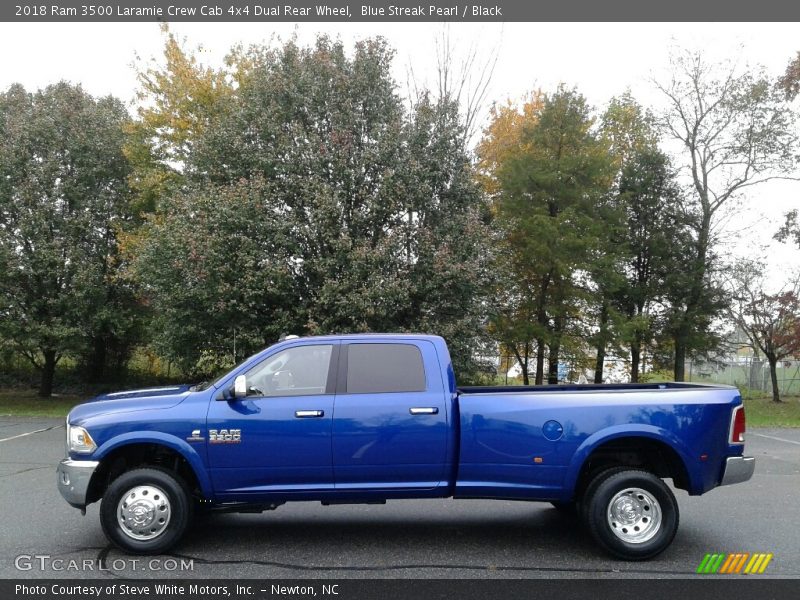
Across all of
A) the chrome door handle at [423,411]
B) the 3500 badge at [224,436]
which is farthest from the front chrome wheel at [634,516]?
the 3500 badge at [224,436]

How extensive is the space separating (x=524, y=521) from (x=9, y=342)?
21.1m

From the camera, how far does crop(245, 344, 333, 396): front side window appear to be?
236 inches

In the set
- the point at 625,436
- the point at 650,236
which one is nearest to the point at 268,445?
the point at 625,436

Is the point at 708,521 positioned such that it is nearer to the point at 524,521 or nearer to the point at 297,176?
the point at 524,521

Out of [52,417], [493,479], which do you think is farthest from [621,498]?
[52,417]

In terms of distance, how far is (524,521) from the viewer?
7.12m

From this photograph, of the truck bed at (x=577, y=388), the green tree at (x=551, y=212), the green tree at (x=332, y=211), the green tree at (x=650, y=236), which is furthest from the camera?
the green tree at (x=650, y=236)

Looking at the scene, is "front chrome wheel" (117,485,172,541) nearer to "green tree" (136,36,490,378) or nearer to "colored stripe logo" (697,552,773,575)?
"colored stripe logo" (697,552,773,575)

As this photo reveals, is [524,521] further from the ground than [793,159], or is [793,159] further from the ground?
[793,159]

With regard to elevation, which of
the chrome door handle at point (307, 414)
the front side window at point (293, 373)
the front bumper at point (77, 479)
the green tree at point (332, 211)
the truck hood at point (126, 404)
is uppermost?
the green tree at point (332, 211)

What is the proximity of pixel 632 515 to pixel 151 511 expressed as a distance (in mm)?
4080

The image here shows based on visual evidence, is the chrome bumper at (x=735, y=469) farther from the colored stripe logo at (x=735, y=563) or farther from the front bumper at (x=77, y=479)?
the front bumper at (x=77, y=479)

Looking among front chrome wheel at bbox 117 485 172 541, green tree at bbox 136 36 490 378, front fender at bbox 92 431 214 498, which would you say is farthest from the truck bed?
green tree at bbox 136 36 490 378

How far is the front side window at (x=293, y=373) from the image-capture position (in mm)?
5996
